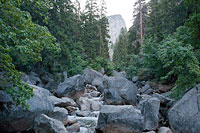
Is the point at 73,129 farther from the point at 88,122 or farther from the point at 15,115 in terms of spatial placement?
the point at 15,115

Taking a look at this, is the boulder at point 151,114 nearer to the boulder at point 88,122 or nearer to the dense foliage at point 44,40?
the boulder at point 88,122

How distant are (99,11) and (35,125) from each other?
31964 mm

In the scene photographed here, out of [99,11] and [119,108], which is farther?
[99,11]

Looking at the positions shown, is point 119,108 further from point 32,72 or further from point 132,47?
point 132,47

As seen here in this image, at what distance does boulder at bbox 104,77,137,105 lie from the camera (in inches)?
468

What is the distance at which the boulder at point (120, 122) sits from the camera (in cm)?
638

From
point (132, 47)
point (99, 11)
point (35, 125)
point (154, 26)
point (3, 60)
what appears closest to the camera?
point (3, 60)

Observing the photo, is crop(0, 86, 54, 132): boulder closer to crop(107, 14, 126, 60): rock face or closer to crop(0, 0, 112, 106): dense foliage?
crop(0, 0, 112, 106): dense foliage

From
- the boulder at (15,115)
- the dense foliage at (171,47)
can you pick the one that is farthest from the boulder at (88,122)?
the dense foliage at (171,47)

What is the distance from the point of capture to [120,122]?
6.38 metres

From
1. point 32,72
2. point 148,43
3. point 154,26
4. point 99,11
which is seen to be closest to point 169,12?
point 154,26

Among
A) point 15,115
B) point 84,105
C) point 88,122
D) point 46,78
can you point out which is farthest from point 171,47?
point 46,78

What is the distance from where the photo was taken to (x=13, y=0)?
4.47 m

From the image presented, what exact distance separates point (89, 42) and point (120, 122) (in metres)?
25.1
